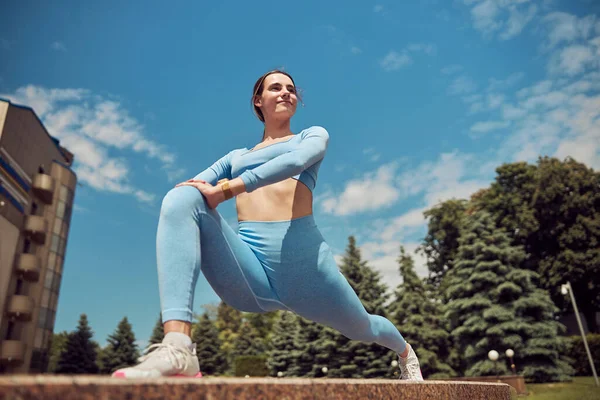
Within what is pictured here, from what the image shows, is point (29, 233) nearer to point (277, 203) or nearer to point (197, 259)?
point (277, 203)

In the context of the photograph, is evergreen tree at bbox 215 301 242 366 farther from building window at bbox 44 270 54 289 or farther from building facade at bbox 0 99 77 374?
building window at bbox 44 270 54 289

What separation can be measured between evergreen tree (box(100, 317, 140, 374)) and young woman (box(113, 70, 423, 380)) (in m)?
44.5

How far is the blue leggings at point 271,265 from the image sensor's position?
6.91ft

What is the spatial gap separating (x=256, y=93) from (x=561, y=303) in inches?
1311

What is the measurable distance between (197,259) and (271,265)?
2.05 feet

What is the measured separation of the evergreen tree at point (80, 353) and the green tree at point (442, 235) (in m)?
28.9

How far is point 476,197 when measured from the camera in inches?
1486

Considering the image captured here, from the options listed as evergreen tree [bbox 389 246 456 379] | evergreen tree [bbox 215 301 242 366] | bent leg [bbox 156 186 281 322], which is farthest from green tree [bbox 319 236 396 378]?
evergreen tree [bbox 215 301 242 366]

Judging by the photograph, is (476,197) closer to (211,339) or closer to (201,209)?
(211,339)

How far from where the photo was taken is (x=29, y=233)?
87.9 ft

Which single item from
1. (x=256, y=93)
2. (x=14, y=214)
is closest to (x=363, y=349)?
(x=14, y=214)

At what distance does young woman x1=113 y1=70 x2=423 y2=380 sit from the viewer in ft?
6.31

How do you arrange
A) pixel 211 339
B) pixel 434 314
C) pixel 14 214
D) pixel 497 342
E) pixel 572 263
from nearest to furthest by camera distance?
pixel 497 342 → pixel 14 214 → pixel 434 314 → pixel 572 263 → pixel 211 339

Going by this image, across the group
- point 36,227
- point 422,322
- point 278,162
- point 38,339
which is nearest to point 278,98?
point 278,162
